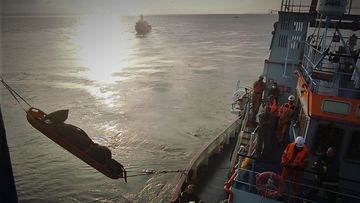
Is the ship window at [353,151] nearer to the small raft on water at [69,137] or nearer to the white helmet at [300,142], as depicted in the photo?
the white helmet at [300,142]

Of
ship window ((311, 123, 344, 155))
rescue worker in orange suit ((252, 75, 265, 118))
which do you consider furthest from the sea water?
ship window ((311, 123, 344, 155))

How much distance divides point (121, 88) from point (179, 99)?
9143mm

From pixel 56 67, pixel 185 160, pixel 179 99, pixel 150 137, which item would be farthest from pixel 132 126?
pixel 56 67

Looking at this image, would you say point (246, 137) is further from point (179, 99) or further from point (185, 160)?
point (179, 99)

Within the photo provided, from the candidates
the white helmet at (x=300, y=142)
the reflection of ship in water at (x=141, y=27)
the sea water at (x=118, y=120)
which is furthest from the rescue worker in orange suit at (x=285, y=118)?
the reflection of ship in water at (x=141, y=27)

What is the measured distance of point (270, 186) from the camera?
8.23 metres

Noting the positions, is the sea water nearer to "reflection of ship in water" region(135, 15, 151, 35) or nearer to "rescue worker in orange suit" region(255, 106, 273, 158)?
"rescue worker in orange suit" region(255, 106, 273, 158)

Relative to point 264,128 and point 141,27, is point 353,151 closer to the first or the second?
point 264,128

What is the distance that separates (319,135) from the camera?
8695 millimetres

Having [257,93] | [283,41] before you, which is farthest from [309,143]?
[283,41]

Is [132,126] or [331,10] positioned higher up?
[331,10]

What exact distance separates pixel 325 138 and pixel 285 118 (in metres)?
2.10

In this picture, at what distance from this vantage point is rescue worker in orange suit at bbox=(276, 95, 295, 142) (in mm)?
10633

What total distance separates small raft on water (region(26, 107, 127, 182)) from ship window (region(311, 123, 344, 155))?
5.73m
